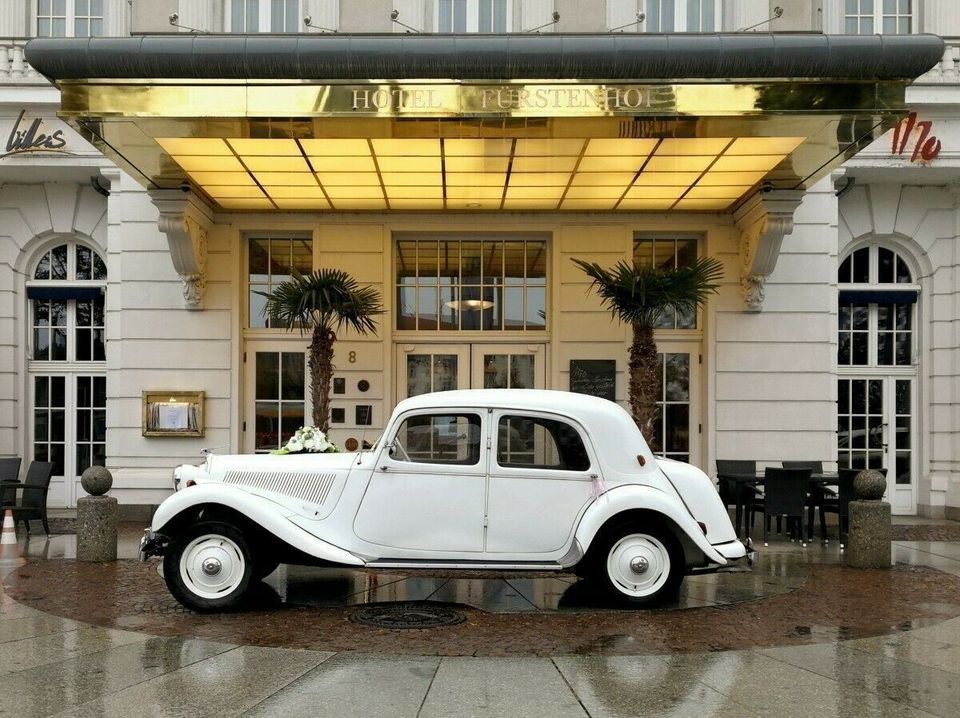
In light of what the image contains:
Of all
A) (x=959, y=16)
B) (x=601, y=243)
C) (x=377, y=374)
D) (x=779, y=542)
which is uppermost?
(x=959, y=16)

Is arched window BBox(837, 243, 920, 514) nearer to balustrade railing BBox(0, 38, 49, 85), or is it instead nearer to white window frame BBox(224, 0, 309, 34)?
white window frame BBox(224, 0, 309, 34)

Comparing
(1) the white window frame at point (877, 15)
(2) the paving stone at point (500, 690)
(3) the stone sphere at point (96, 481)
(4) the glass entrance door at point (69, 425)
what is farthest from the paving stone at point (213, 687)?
(1) the white window frame at point (877, 15)

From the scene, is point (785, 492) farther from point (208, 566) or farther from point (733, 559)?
point (208, 566)

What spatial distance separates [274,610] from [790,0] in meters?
10.9

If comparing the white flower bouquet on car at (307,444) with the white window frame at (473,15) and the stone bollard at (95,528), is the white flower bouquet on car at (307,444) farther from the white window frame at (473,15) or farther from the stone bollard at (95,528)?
the white window frame at (473,15)

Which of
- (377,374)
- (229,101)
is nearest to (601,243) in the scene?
(377,374)

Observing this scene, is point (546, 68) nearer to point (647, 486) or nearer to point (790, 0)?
point (647, 486)

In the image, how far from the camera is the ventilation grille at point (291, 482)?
7477 millimetres

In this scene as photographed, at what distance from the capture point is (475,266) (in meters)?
13.8

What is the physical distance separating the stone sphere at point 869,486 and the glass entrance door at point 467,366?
5133 mm

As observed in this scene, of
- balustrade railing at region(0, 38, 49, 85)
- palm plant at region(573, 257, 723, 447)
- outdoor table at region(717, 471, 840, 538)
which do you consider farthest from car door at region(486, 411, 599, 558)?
balustrade railing at region(0, 38, 49, 85)

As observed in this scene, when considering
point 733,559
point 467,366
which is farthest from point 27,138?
point 733,559

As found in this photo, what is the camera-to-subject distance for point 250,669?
5.61m

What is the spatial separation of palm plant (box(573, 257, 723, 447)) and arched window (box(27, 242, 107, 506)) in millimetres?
8138
